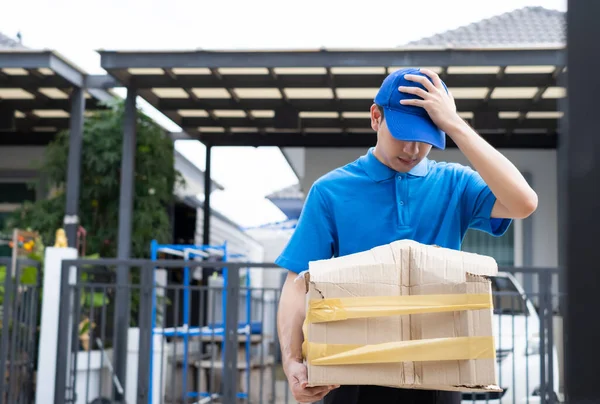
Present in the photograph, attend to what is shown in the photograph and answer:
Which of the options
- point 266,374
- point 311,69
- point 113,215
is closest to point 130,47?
point 311,69

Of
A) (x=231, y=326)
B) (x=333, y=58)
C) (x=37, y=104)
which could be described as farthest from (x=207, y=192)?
(x=231, y=326)

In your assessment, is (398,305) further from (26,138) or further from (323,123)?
(26,138)

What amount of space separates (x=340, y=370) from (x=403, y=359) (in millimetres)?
153

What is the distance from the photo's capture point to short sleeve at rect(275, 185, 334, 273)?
229cm

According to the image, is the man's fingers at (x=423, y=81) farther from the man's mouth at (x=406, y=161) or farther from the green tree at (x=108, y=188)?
the green tree at (x=108, y=188)

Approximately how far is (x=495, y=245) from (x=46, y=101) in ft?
24.6

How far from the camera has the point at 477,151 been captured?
1990 millimetres

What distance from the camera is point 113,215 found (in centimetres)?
1252

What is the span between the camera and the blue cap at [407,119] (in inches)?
79.7

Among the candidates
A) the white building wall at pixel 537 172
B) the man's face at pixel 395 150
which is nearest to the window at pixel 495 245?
the white building wall at pixel 537 172

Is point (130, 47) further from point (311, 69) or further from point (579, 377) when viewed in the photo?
point (579, 377)

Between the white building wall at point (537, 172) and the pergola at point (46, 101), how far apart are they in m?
3.57

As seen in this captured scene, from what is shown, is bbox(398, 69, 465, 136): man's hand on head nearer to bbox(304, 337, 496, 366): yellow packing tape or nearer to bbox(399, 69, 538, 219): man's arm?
bbox(399, 69, 538, 219): man's arm

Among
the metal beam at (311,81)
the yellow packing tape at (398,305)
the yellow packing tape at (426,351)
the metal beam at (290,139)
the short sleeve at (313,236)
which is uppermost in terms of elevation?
the metal beam at (311,81)
